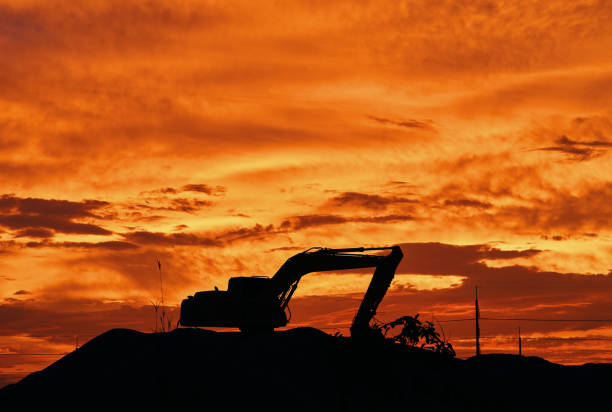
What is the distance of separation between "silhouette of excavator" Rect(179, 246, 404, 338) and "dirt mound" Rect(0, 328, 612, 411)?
4315mm

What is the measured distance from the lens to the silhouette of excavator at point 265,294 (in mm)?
32969

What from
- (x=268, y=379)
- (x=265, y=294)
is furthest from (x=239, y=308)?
(x=268, y=379)

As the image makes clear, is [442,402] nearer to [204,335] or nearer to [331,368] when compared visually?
[331,368]

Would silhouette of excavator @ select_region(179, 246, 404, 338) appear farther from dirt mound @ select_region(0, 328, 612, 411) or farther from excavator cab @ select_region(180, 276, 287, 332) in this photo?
dirt mound @ select_region(0, 328, 612, 411)

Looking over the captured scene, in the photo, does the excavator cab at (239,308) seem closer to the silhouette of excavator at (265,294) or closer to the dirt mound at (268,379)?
the silhouette of excavator at (265,294)

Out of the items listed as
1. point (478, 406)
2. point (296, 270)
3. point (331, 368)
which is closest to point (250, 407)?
point (331, 368)

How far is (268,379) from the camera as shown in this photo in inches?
997

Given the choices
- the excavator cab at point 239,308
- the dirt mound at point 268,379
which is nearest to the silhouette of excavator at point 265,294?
the excavator cab at point 239,308

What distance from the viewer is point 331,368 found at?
88.2 ft

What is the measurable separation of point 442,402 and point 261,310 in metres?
9.27

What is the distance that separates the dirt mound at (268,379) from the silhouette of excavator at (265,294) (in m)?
4.32

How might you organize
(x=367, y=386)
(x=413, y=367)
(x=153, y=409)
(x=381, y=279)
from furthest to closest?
(x=381, y=279), (x=413, y=367), (x=367, y=386), (x=153, y=409)

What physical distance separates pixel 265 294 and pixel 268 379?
8.35m

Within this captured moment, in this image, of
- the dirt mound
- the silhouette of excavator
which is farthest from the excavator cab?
the dirt mound
